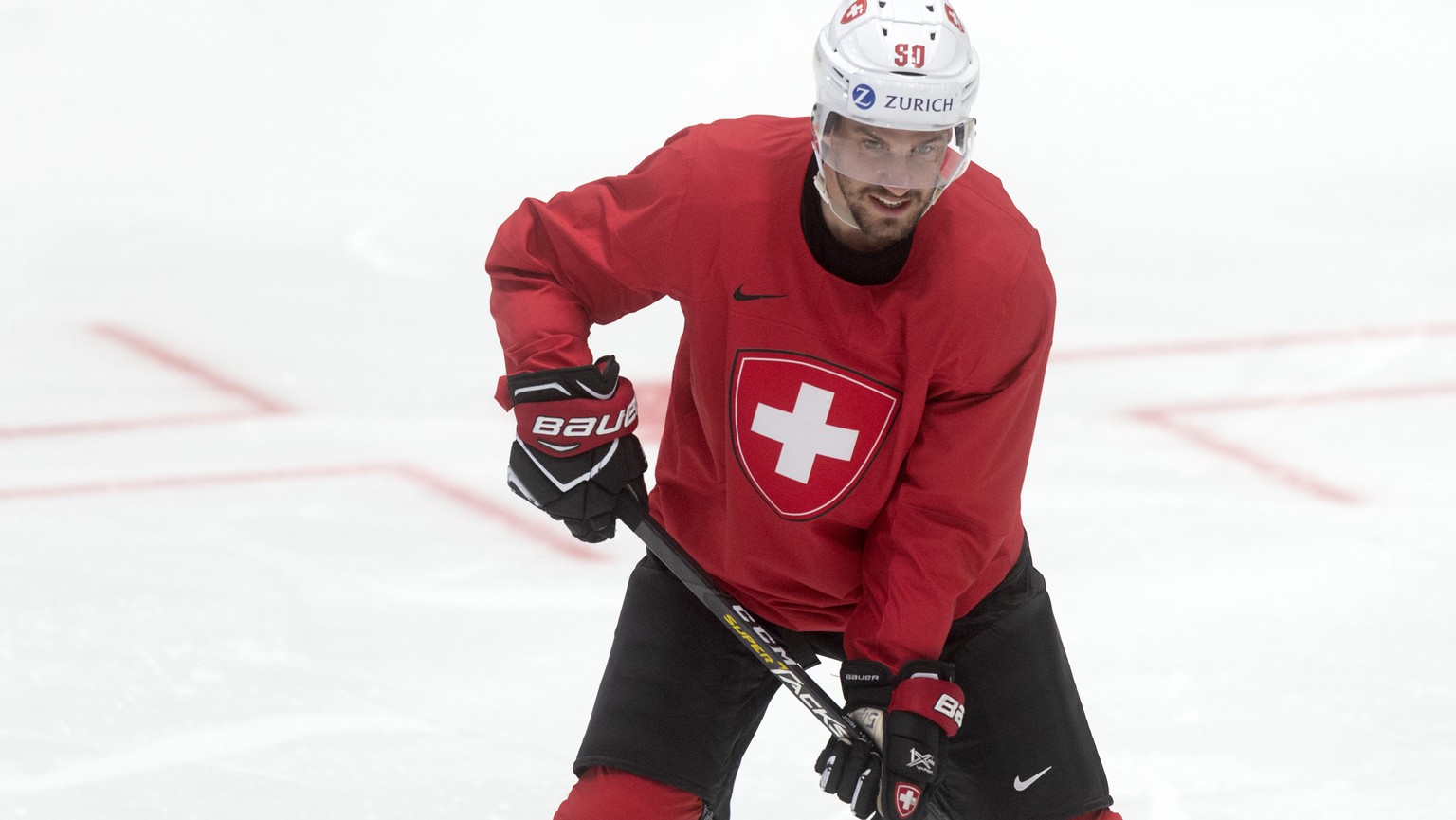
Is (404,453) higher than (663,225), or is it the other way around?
(663,225)

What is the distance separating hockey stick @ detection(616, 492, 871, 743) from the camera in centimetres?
230

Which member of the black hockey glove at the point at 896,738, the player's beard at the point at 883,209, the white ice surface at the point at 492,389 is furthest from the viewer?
the white ice surface at the point at 492,389

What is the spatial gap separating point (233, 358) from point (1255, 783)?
2.88 m

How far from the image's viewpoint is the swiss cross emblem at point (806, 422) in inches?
85.0

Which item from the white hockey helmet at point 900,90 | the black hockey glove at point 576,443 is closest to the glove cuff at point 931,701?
the black hockey glove at point 576,443

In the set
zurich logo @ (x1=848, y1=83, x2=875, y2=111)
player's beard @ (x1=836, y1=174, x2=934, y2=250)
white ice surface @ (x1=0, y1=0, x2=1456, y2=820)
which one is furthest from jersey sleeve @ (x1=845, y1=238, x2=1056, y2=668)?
white ice surface @ (x1=0, y1=0, x2=1456, y2=820)

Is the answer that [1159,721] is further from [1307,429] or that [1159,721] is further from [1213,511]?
[1307,429]

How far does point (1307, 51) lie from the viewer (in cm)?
730

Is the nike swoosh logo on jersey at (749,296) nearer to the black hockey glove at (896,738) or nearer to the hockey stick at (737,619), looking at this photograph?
A: the hockey stick at (737,619)

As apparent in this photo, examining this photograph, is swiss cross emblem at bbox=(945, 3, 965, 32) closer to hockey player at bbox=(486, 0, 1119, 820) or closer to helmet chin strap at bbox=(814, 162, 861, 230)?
hockey player at bbox=(486, 0, 1119, 820)

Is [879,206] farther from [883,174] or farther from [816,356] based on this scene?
[816,356]

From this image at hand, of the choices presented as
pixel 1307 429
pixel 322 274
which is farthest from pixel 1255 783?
pixel 322 274

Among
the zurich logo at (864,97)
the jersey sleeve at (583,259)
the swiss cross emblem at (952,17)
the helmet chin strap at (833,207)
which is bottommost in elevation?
the jersey sleeve at (583,259)

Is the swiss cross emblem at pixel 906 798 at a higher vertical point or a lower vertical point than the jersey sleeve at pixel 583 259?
lower
